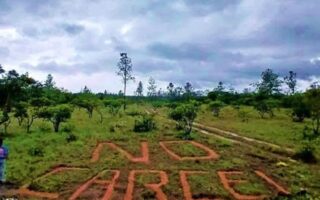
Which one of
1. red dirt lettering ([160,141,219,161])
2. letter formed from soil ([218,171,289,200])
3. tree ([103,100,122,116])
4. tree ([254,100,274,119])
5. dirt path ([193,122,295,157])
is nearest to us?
letter formed from soil ([218,171,289,200])

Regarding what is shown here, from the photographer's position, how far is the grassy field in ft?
71.8

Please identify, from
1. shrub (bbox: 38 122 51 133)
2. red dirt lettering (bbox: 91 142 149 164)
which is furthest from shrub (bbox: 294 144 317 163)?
shrub (bbox: 38 122 51 133)


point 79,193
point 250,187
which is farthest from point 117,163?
point 250,187

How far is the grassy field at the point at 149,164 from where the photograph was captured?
71.8 feet

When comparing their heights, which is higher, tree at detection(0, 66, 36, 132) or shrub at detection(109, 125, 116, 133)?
tree at detection(0, 66, 36, 132)

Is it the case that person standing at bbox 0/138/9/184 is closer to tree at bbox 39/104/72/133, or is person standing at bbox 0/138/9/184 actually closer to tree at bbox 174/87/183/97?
tree at bbox 39/104/72/133

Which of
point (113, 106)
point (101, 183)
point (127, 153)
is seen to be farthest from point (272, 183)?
point (113, 106)

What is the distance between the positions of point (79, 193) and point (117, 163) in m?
6.10

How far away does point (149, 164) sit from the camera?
26.8 metres

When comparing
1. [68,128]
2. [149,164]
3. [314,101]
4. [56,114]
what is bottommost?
[149,164]

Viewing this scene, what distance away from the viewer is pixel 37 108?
4266cm

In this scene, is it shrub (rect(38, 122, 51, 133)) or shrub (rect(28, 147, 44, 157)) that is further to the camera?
shrub (rect(38, 122, 51, 133))

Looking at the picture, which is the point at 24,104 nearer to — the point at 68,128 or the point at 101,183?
the point at 68,128

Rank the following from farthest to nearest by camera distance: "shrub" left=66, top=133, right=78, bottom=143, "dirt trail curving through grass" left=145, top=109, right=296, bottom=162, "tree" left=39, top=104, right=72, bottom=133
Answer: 1. "tree" left=39, top=104, right=72, bottom=133
2. "shrub" left=66, top=133, right=78, bottom=143
3. "dirt trail curving through grass" left=145, top=109, right=296, bottom=162
